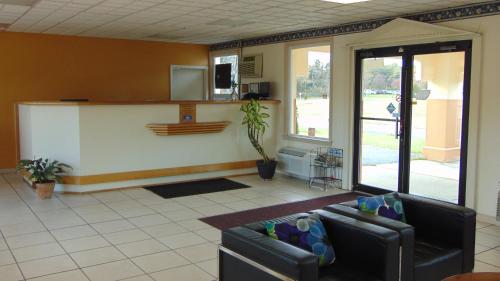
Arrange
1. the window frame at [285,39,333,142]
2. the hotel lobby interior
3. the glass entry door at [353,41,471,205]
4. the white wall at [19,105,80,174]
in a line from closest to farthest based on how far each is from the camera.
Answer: the hotel lobby interior < the glass entry door at [353,41,471,205] < the white wall at [19,105,80,174] < the window frame at [285,39,333,142]

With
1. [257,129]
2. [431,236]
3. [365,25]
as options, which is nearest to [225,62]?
[257,129]

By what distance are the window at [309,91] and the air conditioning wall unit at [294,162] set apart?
1.07 feet

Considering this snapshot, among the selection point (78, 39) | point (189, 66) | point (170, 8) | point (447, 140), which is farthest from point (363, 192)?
point (78, 39)

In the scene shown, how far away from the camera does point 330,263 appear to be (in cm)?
308

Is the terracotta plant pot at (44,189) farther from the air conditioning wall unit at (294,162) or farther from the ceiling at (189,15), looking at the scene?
the air conditioning wall unit at (294,162)

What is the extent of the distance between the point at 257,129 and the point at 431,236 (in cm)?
462

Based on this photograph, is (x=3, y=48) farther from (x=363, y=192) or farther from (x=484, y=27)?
(x=484, y=27)

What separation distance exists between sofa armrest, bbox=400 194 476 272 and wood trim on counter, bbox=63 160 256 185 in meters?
4.37

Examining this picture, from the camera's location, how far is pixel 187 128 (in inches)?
290

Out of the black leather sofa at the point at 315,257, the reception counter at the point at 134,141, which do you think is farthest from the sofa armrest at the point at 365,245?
the reception counter at the point at 134,141

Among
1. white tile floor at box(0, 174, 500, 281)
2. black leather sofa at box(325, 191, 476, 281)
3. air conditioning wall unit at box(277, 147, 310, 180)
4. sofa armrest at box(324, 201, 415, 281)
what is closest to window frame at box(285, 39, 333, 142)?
air conditioning wall unit at box(277, 147, 310, 180)

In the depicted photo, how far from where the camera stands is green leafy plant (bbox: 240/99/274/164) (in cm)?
782

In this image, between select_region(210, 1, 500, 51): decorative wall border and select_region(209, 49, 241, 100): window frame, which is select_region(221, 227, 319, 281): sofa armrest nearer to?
select_region(210, 1, 500, 51): decorative wall border

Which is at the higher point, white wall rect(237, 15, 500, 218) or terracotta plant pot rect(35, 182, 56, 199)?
white wall rect(237, 15, 500, 218)
